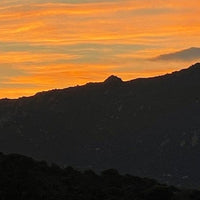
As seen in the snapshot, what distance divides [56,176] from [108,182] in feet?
12.9

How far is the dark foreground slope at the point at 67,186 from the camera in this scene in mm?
55250

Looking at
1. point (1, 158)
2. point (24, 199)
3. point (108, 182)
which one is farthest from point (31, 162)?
point (24, 199)

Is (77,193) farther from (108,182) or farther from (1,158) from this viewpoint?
(1,158)

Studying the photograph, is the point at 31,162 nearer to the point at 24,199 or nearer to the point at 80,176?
the point at 80,176

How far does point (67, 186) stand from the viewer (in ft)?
192

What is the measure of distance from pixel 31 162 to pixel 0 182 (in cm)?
725

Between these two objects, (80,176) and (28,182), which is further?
(80,176)

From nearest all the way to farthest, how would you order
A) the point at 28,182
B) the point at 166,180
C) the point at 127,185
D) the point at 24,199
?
the point at 24,199
the point at 28,182
the point at 127,185
the point at 166,180

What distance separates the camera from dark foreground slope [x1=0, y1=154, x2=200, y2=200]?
55.2 m

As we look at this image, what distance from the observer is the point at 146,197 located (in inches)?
2221

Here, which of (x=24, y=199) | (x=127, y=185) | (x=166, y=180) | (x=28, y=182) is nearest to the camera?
(x=24, y=199)

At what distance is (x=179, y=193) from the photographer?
59.5 meters

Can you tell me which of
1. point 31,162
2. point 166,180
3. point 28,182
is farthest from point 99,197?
point 166,180

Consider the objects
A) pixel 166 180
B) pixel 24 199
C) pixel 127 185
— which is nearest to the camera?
pixel 24 199
